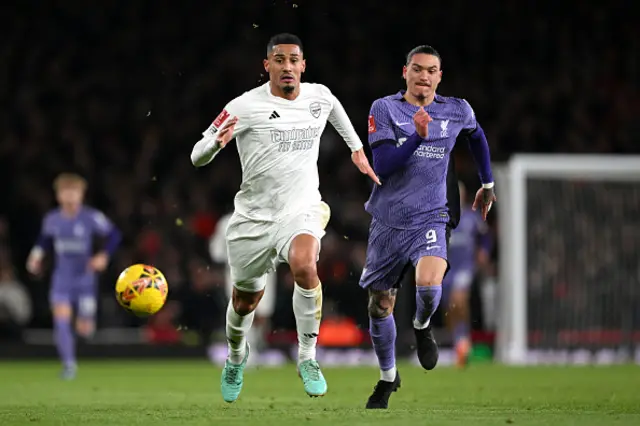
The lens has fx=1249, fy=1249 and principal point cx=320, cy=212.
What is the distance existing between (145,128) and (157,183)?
1.22 metres

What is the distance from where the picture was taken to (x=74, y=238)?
1565 centimetres

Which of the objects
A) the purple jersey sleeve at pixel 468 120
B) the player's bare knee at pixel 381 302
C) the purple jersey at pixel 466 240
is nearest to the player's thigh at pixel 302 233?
the player's bare knee at pixel 381 302

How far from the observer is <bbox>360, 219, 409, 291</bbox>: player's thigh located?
864 centimetres

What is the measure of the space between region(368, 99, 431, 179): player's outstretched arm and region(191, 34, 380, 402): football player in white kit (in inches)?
4.2

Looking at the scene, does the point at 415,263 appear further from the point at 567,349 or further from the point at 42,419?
the point at 567,349

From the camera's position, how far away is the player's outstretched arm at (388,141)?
811cm

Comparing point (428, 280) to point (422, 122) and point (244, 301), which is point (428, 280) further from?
point (244, 301)

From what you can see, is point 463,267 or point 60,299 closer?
point 60,299

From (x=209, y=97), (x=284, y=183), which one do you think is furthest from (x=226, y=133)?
(x=209, y=97)

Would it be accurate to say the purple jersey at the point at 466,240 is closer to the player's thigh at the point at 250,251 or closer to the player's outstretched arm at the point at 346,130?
the player's outstretched arm at the point at 346,130

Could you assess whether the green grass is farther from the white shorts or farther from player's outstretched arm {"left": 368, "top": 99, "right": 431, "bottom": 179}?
player's outstretched arm {"left": 368, "top": 99, "right": 431, "bottom": 179}

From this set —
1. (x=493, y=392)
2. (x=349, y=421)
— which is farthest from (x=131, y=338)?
(x=349, y=421)

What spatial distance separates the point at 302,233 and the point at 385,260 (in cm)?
70

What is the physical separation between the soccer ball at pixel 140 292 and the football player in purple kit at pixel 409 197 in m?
1.44
